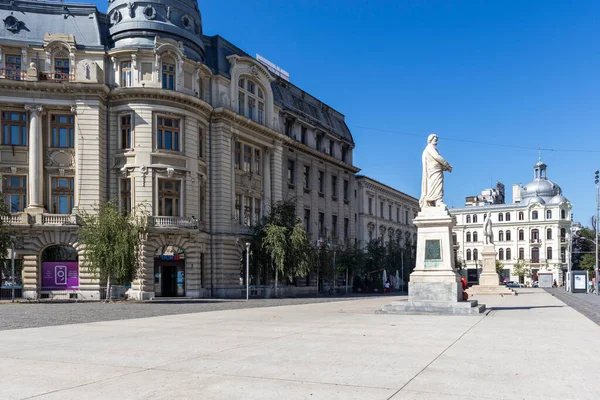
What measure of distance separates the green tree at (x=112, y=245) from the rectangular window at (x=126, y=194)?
398 centimetres

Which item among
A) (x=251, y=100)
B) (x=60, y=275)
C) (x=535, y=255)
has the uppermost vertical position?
(x=251, y=100)

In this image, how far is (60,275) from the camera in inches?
1553

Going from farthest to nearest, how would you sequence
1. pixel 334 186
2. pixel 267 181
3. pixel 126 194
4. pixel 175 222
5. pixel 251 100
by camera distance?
pixel 334 186 → pixel 267 181 → pixel 251 100 → pixel 126 194 → pixel 175 222

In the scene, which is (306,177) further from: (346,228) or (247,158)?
(247,158)

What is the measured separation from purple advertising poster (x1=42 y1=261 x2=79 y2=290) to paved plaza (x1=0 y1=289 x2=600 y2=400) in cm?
2388

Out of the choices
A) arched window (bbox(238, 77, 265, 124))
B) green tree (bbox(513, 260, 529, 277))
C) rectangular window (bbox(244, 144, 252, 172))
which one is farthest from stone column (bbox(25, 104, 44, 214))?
green tree (bbox(513, 260, 529, 277))

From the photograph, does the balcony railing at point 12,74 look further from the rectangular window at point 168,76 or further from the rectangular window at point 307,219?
the rectangular window at point 307,219

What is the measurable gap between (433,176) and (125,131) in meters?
25.0

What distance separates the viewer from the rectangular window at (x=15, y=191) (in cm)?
3944

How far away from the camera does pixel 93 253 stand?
35969 mm

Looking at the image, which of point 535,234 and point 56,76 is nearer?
point 56,76

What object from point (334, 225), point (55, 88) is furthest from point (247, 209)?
point (334, 225)

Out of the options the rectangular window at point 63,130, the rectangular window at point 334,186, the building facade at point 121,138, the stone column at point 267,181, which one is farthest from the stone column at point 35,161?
the rectangular window at point 334,186

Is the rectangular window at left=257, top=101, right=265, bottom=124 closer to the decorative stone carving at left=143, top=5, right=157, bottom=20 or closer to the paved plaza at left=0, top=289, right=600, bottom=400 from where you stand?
the decorative stone carving at left=143, top=5, right=157, bottom=20
